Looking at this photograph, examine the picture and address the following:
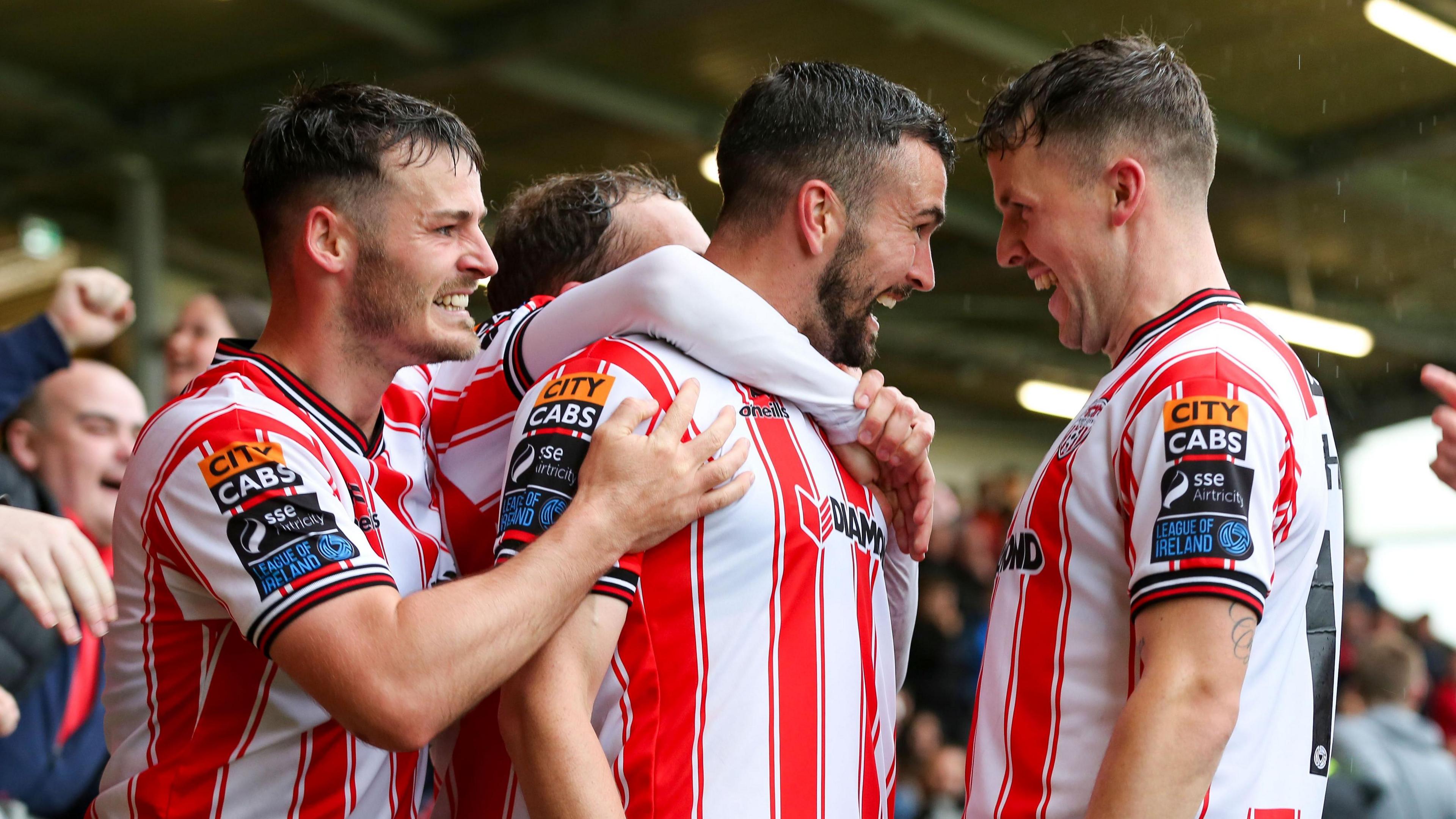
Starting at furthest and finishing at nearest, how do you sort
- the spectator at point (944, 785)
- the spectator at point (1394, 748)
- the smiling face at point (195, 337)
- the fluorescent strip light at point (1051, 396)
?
the fluorescent strip light at point (1051, 396), the spectator at point (944, 785), the spectator at point (1394, 748), the smiling face at point (195, 337)

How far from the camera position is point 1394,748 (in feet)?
23.6

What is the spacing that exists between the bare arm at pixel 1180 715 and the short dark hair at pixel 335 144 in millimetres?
1595

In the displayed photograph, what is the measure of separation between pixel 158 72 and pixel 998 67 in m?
6.86

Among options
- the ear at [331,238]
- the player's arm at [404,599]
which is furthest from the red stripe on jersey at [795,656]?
the ear at [331,238]

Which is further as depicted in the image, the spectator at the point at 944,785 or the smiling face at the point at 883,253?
the spectator at the point at 944,785

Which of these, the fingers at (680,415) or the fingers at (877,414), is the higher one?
the fingers at (877,414)

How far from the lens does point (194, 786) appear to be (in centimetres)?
232

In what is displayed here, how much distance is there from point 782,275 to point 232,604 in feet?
3.83

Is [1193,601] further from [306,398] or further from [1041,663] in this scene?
[306,398]

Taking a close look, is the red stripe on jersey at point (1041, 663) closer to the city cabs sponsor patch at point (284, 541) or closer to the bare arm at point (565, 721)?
the bare arm at point (565, 721)

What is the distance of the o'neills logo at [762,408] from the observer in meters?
2.57

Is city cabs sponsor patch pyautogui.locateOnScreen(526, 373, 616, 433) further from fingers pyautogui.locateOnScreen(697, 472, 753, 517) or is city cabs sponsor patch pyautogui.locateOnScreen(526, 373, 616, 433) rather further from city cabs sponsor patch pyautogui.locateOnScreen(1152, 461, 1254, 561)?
city cabs sponsor patch pyautogui.locateOnScreen(1152, 461, 1254, 561)

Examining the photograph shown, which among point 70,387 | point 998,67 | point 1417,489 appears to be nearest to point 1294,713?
point 70,387

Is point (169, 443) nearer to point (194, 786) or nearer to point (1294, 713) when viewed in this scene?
point (194, 786)
